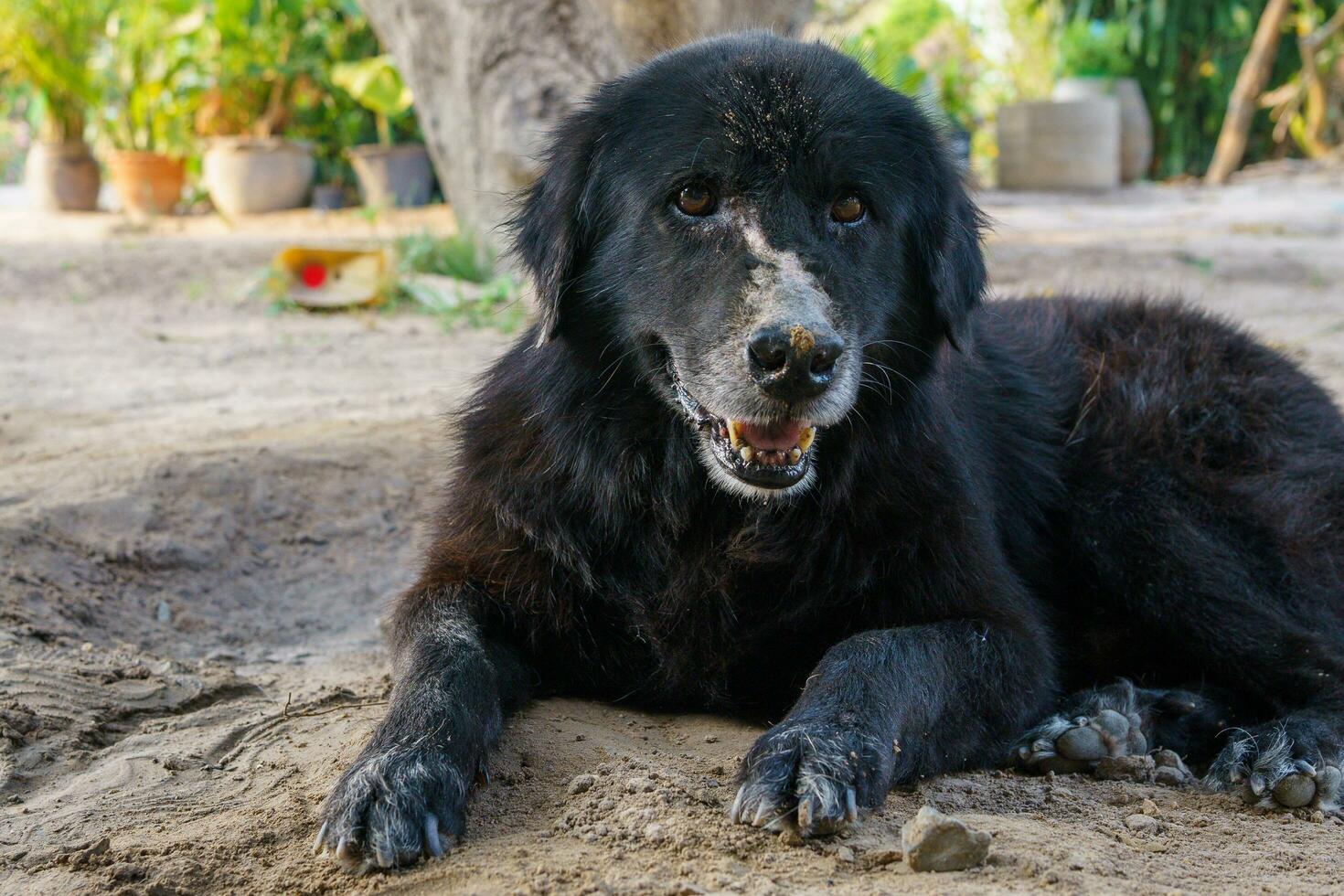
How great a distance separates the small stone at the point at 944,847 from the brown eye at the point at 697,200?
4.77ft

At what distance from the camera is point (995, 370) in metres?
3.93

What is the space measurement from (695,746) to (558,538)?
61 cm

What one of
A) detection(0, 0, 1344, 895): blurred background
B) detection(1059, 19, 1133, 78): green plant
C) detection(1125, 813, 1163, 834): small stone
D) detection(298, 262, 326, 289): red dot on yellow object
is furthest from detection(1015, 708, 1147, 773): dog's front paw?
detection(1059, 19, 1133, 78): green plant

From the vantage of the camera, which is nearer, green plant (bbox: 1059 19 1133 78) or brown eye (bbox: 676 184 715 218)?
brown eye (bbox: 676 184 715 218)

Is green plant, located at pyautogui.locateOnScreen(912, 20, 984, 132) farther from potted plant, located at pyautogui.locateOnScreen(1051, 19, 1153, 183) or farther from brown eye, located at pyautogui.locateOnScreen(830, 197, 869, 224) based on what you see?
brown eye, located at pyautogui.locateOnScreen(830, 197, 869, 224)

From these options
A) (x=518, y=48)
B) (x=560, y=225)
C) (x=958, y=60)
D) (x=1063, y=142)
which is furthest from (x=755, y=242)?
(x=958, y=60)

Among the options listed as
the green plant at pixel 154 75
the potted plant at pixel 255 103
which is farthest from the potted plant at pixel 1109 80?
the green plant at pixel 154 75

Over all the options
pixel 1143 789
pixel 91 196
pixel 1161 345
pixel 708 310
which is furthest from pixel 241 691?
pixel 91 196

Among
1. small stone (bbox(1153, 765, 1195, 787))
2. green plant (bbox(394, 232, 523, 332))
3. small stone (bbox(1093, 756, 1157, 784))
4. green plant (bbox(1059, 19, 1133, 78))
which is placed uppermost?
green plant (bbox(1059, 19, 1133, 78))

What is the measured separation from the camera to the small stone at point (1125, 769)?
311 cm

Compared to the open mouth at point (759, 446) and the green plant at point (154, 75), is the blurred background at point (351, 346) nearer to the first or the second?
the green plant at point (154, 75)

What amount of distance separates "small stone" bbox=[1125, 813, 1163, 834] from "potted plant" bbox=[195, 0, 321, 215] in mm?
12955

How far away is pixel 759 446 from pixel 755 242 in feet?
1.52

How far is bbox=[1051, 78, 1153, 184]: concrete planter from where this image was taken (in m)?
19.5
